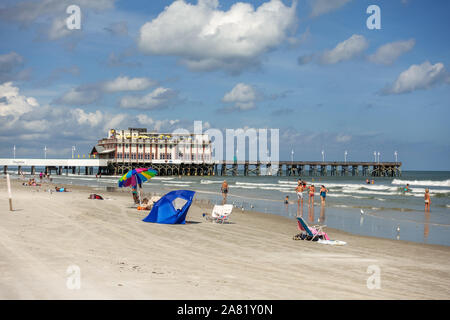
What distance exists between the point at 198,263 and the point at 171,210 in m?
6.03

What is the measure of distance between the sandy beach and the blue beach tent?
532 millimetres

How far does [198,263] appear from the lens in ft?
26.3

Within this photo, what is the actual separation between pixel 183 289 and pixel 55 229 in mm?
6538

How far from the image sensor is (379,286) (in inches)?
267

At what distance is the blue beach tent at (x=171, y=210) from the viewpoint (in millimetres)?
13797

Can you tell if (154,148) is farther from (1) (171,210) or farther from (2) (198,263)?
(2) (198,263)

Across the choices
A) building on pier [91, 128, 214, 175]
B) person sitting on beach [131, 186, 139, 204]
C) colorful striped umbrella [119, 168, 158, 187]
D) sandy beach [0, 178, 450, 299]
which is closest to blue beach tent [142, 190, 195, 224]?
sandy beach [0, 178, 450, 299]

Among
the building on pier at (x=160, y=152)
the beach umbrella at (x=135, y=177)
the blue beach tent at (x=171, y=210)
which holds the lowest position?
the blue beach tent at (x=171, y=210)

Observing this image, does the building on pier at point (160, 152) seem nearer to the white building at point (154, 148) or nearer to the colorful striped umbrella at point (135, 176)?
the white building at point (154, 148)

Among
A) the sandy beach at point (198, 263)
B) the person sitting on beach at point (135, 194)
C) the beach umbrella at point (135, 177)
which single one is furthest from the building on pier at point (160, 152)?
the sandy beach at point (198, 263)

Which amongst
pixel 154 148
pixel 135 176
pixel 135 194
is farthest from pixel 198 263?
pixel 154 148

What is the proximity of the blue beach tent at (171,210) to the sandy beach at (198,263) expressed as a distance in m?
0.53
